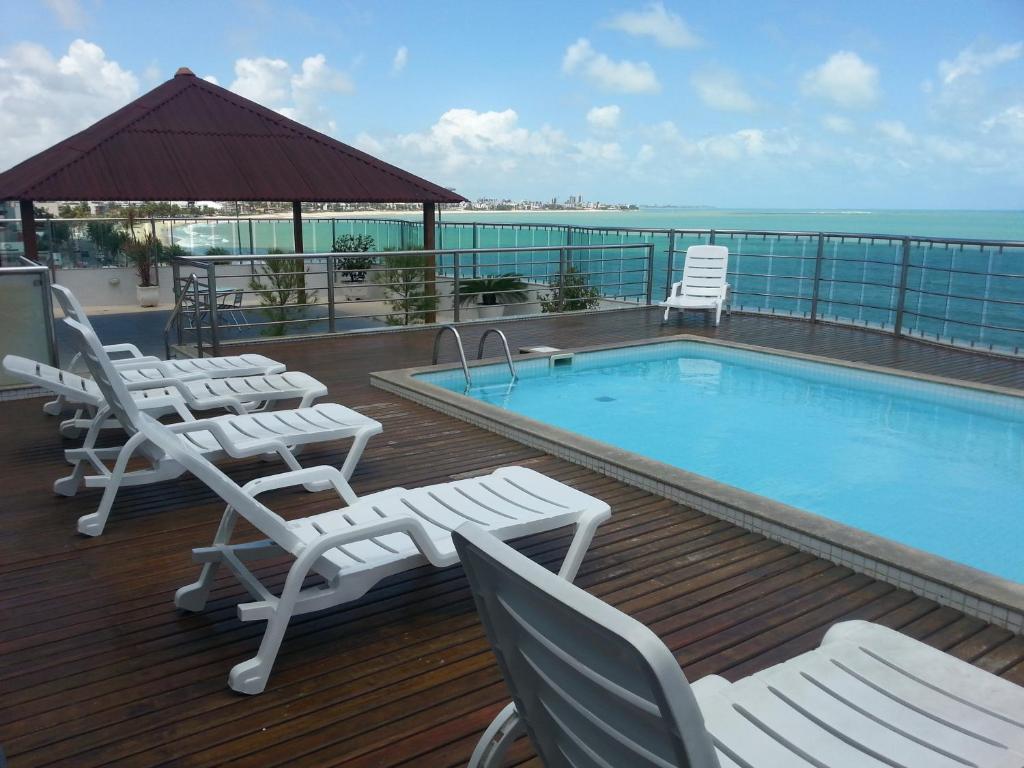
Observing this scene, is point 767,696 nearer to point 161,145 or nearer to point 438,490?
point 438,490

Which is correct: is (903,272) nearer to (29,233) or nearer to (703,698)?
(703,698)

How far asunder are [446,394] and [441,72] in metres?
21.9

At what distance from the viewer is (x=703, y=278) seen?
1006cm

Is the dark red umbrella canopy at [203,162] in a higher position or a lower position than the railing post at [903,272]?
higher

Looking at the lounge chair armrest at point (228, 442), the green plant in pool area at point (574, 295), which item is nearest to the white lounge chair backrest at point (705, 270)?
the green plant in pool area at point (574, 295)

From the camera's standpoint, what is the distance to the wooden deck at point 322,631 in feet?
7.00

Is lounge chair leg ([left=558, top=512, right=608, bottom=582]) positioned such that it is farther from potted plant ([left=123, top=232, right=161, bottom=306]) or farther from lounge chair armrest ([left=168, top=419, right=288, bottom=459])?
potted plant ([left=123, top=232, right=161, bottom=306])

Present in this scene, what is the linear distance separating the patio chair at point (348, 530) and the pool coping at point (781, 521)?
89cm

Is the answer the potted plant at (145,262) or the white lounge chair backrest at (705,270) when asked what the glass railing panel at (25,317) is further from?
the potted plant at (145,262)

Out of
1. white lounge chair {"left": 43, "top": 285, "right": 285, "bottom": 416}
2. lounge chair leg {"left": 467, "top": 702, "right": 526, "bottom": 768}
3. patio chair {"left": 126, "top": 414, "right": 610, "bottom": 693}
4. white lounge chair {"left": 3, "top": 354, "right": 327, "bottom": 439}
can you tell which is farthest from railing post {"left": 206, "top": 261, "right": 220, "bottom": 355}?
lounge chair leg {"left": 467, "top": 702, "right": 526, "bottom": 768}

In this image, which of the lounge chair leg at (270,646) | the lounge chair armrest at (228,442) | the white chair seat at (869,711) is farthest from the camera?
the lounge chair armrest at (228,442)

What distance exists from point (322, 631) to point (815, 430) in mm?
4917

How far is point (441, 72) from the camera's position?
82.3 ft

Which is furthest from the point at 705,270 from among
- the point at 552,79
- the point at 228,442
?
the point at 552,79
